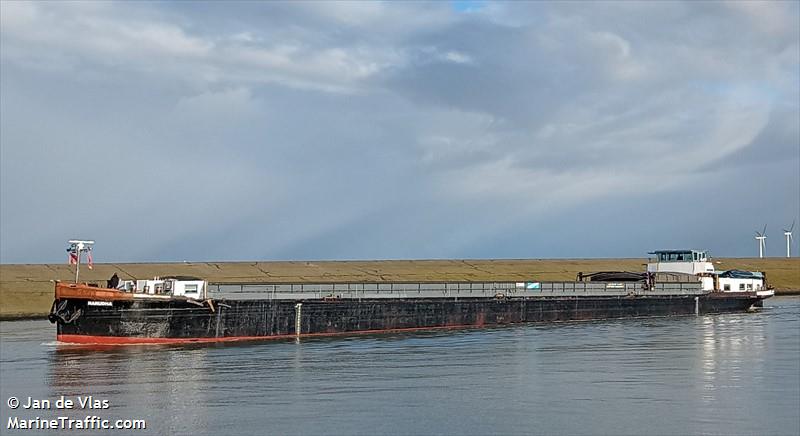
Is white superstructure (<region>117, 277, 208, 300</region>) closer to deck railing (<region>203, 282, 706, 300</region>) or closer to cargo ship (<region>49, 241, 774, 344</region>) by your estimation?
cargo ship (<region>49, 241, 774, 344</region>)

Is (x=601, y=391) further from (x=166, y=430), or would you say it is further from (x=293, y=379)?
(x=166, y=430)

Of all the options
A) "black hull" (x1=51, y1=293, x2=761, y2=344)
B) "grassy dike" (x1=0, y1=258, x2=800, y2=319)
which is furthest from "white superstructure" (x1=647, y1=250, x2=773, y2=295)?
"grassy dike" (x1=0, y1=258, x2=800, y2=319)

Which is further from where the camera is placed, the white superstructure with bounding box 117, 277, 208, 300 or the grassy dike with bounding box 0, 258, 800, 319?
the grassy dike with bounding box 0, 258, 800, 319

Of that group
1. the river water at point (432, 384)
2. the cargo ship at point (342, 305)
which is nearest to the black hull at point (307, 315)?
the cargo ship at point (342, 305)

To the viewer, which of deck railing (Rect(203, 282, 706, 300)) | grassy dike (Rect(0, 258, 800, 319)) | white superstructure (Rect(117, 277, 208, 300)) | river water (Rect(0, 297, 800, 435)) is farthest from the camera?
grassy dike (Rect(0, 258, 800, 319))

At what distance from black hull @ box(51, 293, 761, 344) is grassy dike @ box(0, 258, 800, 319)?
32.5m

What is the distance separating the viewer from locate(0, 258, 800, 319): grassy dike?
95.2m

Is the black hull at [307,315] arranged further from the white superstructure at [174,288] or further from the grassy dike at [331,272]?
the grassy dike at [331,272]

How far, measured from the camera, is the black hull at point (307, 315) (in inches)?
2064

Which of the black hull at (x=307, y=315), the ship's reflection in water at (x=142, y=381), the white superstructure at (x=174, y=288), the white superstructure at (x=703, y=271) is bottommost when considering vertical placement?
the ship's reflection in water at (x=142, y=381)

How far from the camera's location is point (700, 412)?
97.6 ft

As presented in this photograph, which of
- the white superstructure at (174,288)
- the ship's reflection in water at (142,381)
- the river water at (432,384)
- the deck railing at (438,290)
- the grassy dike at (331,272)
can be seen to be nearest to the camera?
the river water at (432,384)

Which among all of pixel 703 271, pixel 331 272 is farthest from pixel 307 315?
pixel 331 272

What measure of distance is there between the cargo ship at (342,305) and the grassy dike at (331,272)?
31.4m
